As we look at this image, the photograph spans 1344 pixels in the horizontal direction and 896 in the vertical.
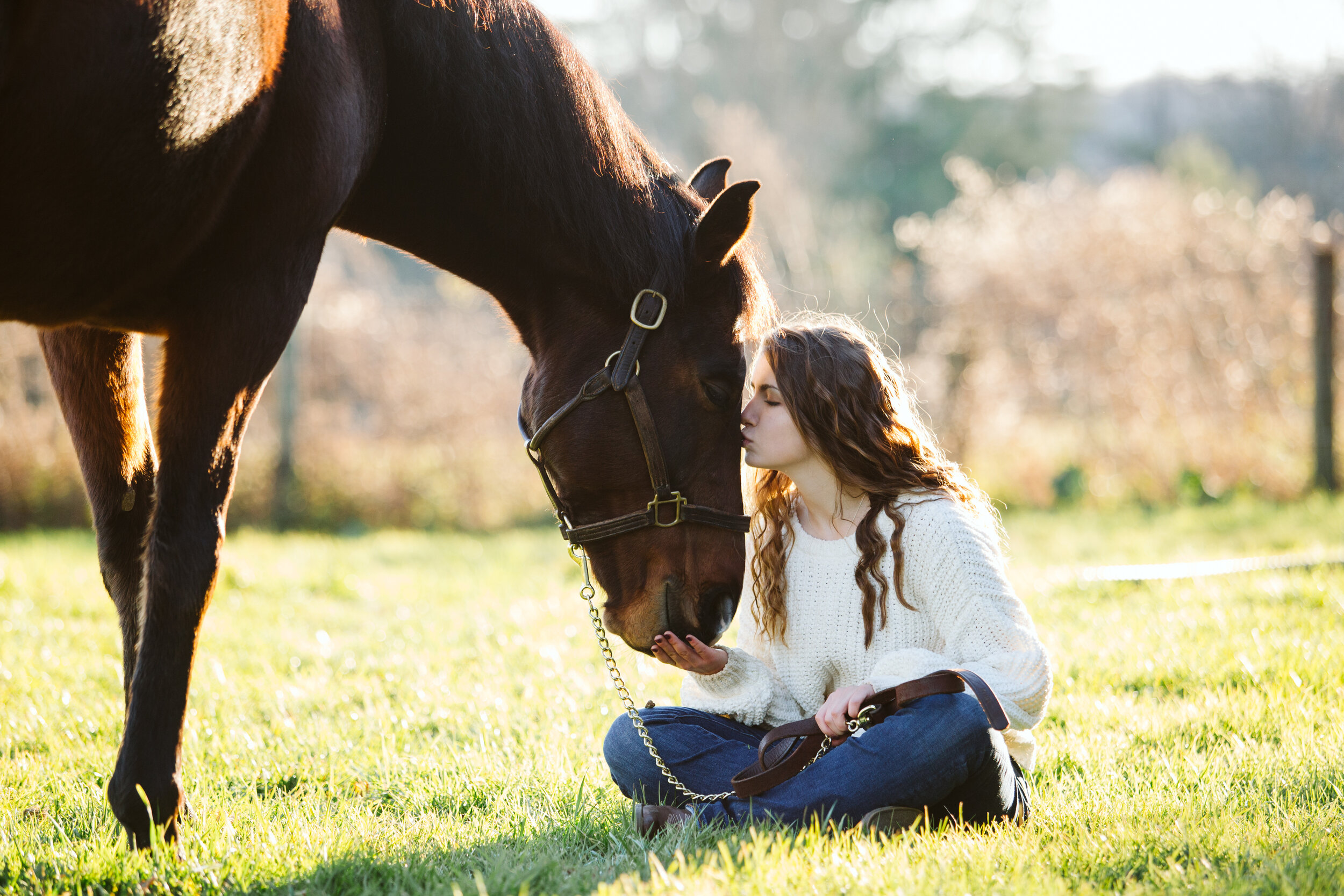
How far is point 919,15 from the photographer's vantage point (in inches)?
801

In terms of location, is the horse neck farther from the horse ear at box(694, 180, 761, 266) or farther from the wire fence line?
the wire fence line

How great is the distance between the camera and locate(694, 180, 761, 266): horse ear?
6.95ft

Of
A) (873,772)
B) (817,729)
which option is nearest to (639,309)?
(817,729)

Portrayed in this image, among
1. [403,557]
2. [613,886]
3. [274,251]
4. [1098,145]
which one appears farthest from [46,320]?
[1098,145]

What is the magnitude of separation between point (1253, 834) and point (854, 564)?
0.91m

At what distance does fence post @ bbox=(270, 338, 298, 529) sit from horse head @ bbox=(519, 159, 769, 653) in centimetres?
758

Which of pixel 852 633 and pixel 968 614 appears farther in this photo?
pixel 852 633

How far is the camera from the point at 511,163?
220cm

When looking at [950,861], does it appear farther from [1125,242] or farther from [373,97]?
[1125,242]

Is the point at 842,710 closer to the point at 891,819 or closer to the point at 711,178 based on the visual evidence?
the point at 891,819

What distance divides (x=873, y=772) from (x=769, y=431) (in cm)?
77

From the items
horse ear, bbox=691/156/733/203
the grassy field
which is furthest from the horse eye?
the grassy field

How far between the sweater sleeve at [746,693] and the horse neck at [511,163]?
0.91 metres

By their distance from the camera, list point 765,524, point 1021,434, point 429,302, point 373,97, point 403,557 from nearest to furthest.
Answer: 1. point 373,97
2. point 765,524
3. point 403,557
4. point 1021,434
5. point 429,302
